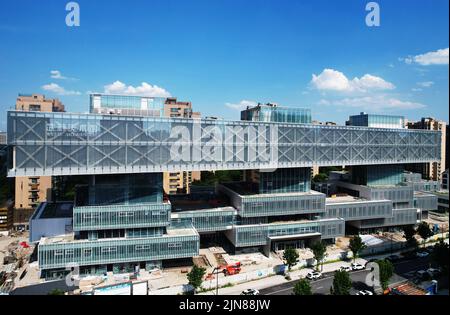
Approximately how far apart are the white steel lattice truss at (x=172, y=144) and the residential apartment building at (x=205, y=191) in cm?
10

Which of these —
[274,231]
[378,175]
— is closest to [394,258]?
[274,231]

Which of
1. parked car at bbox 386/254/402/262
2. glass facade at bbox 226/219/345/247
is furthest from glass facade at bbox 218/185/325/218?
parked car at bbox 386/254/402/262

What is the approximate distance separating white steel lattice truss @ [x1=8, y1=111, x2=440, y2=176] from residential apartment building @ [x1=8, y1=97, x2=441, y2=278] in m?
0.10

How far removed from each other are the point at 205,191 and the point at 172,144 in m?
14.3

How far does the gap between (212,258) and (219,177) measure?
45.7m

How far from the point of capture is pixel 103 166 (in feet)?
96.6

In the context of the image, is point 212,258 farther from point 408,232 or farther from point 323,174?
point 323,174

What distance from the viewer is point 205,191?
44.4 meters

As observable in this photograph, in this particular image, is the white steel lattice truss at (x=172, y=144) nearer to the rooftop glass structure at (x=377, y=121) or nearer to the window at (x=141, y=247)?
the rooftop glass structure at (x=377, y=121)

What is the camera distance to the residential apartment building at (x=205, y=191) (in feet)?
94.2

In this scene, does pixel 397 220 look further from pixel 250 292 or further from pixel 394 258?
pixel 250 292

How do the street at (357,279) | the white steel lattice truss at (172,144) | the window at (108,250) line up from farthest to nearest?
the window at (108,250)
the white steel lattice truss at (172,144)
the street at (357,279)

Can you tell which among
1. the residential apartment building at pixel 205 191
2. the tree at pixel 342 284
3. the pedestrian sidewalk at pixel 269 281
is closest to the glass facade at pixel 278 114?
the residential apartment building at pixel 205 191

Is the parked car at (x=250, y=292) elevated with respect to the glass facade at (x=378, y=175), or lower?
lower
